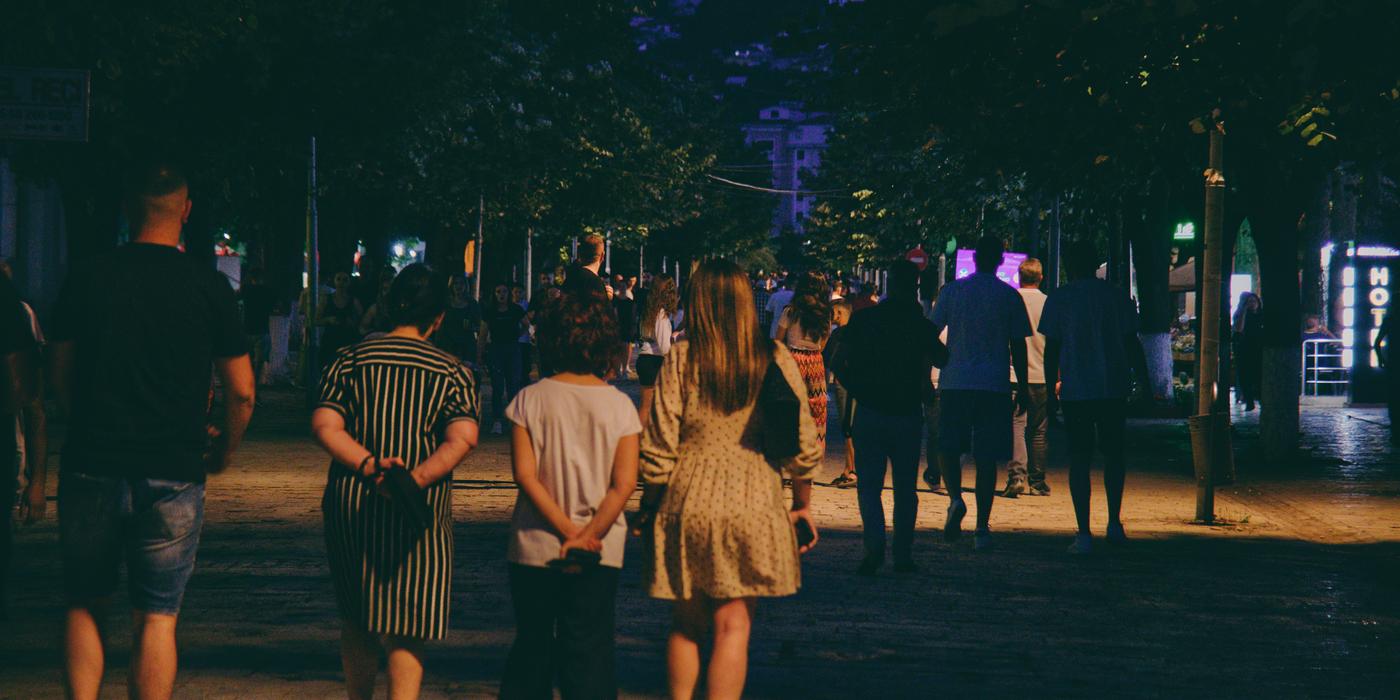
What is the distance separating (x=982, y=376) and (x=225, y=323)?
Answer: 6094 mm

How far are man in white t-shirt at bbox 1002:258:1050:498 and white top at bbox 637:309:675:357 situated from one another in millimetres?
3672

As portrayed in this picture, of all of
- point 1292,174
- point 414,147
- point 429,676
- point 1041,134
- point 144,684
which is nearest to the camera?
point 144,684

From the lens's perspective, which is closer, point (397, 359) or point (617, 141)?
point (397, 359)

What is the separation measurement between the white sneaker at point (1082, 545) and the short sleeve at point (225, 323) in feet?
20.5

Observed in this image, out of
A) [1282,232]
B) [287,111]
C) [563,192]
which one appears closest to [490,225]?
[563,192]

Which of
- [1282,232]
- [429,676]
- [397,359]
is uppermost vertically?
[1282,232]

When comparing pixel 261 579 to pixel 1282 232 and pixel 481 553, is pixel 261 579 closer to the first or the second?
pixel 481 553

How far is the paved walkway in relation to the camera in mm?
6926

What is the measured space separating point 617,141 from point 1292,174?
Answer: 84.1ft

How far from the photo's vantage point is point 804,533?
20.1 feet

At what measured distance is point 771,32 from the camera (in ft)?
36.9

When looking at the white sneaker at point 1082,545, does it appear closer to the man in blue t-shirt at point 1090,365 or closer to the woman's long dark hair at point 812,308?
the man in blue t-shirt at point 1090,365

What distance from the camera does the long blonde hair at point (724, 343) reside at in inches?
232

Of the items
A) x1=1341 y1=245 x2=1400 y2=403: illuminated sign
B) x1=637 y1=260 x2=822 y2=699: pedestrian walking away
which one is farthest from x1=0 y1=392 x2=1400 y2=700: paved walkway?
x1=1341 y1=245 x2=1400 y2=403: illuminated sign
